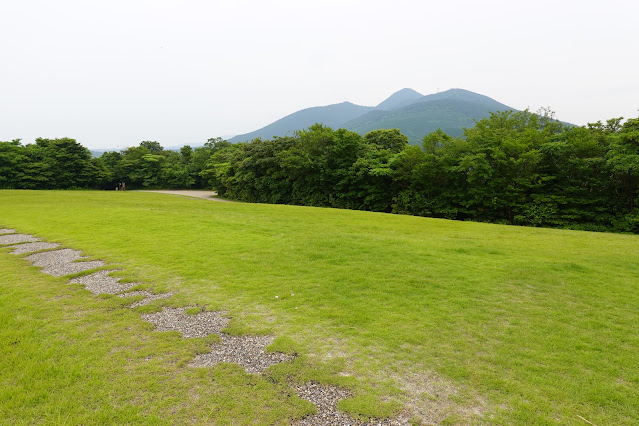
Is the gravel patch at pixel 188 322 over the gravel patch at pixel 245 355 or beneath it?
over

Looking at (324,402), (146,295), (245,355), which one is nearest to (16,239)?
(146,295)

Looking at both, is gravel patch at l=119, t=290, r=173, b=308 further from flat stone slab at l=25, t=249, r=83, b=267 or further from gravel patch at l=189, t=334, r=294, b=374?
flat stone slab at l=25, t=249, r=83, b=267

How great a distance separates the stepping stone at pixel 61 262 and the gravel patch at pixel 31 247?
34.7 inches

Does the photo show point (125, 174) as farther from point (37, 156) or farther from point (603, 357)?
point (603, 357)

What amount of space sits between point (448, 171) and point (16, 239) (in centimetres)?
3503

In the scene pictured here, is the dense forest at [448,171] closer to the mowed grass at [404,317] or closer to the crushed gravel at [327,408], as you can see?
the mowed grass at [404,317]

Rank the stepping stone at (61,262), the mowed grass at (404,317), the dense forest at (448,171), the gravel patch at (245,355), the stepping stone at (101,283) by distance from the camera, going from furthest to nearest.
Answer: the dense forest at (448,171) < the stepping stone at (61,262) < the stepping stone at (101,283) < the gravel patch at (245,355) < the mowed grass at (404,317)

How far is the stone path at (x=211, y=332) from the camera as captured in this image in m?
3.76

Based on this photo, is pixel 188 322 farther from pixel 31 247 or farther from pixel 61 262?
pixel 31 247

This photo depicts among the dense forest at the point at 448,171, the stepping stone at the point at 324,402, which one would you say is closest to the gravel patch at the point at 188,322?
the stepping stone at the point at 324,402

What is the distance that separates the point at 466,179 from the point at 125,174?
73.4 meters

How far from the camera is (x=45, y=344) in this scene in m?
5.08

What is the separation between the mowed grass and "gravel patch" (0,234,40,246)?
6.95 ft

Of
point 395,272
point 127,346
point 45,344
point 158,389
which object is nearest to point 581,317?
point 395,272
